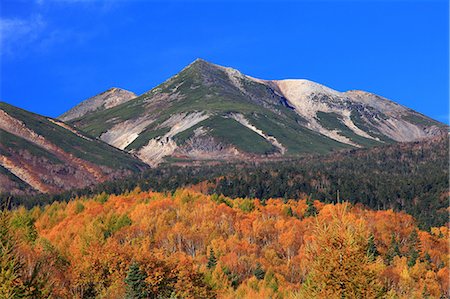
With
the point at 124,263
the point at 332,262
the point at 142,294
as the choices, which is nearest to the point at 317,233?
the point at 332,262

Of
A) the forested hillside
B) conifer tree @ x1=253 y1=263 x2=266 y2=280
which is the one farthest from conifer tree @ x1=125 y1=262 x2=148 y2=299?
conifer tree @ x1=253 y1=263 x2=266 y2=280

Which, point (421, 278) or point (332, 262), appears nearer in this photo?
point (332, 262)

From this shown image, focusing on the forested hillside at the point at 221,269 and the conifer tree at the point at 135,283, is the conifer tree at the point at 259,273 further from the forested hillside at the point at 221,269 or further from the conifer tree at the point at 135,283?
the conifer tree at the point at 135,283

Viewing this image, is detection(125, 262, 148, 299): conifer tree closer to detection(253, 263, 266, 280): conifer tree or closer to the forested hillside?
the forested hillside

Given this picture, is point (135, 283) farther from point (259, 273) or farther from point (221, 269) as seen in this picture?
point (259, 273)

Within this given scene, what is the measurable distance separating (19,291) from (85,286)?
57.4m

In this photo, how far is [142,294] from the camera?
96562 millimetres

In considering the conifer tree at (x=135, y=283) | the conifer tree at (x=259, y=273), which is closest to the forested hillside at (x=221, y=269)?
the conifer tree at (x=135, y=283)

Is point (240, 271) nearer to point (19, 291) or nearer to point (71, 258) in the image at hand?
point (71, 258)

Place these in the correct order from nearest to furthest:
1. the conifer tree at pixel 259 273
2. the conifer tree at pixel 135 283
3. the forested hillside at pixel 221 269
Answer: the forested hillside at pixel 221 269 < the conifer tree at pixel 135 283 < the conifer tree at pixel 259 273

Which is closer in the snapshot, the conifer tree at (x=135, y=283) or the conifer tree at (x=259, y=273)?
the conifer tree at (x=135, y=283)

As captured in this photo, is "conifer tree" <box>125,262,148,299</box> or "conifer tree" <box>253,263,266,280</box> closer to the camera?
"conifer tree" <box>125,262,148,299</box>

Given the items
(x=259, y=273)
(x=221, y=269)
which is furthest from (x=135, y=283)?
(x=259, y=273)

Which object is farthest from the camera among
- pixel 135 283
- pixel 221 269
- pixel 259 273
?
pixel 259 273
